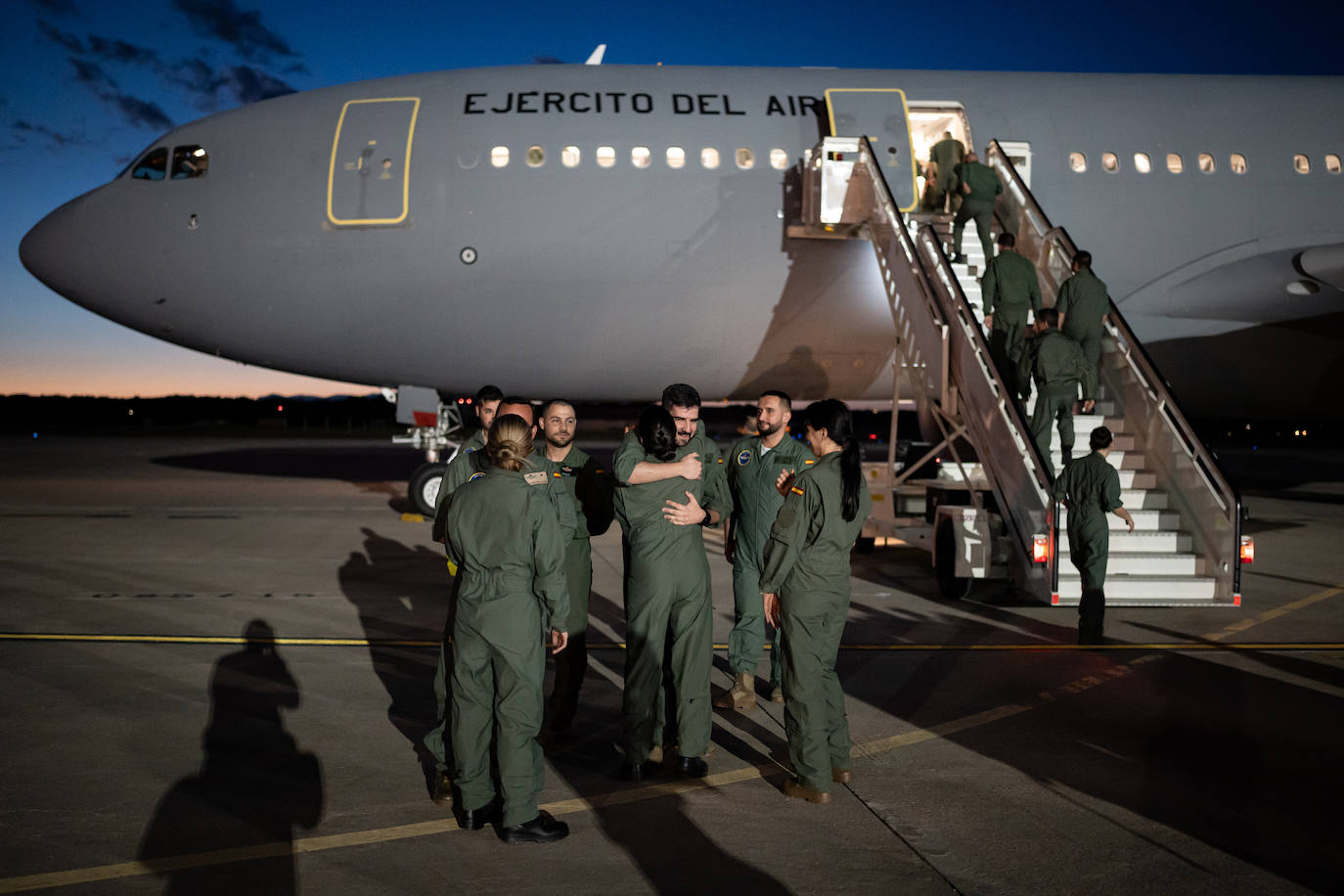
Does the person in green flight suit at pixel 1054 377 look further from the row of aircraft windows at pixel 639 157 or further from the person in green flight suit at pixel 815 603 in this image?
the person in green flight suit at pixel 815 603

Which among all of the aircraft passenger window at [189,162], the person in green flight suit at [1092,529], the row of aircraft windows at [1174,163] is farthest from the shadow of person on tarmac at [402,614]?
the row of aircraft windows at [1174,163]

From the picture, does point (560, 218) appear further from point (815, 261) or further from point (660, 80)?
point (815, 261)

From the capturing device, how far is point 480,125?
13336 millimetres

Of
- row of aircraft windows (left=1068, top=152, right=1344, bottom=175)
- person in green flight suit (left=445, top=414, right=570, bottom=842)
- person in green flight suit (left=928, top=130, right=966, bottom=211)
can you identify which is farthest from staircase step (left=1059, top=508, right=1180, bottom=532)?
person in green flight suit (left=445, top=414, right=570, bottom=842)

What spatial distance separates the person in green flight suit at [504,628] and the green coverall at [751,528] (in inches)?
83.9

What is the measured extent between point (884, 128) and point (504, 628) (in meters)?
10.8

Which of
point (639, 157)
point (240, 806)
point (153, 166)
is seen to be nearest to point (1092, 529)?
point (240, 806)

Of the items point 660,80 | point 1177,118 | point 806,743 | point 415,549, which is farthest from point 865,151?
point 806,743

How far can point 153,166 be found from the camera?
1373cm

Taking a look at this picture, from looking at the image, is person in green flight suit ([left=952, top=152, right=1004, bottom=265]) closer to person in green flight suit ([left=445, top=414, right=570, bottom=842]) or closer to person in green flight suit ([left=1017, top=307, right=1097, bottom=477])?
person in green flight suit ([left=1017, top=307, right=1097, bottom=477])

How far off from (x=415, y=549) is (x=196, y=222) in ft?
16.5

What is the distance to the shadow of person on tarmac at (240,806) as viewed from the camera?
4047 millimetres

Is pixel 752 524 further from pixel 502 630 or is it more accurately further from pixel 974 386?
pixel 974 386

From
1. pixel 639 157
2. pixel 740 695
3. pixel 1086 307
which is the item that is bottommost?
pixel 740 695
